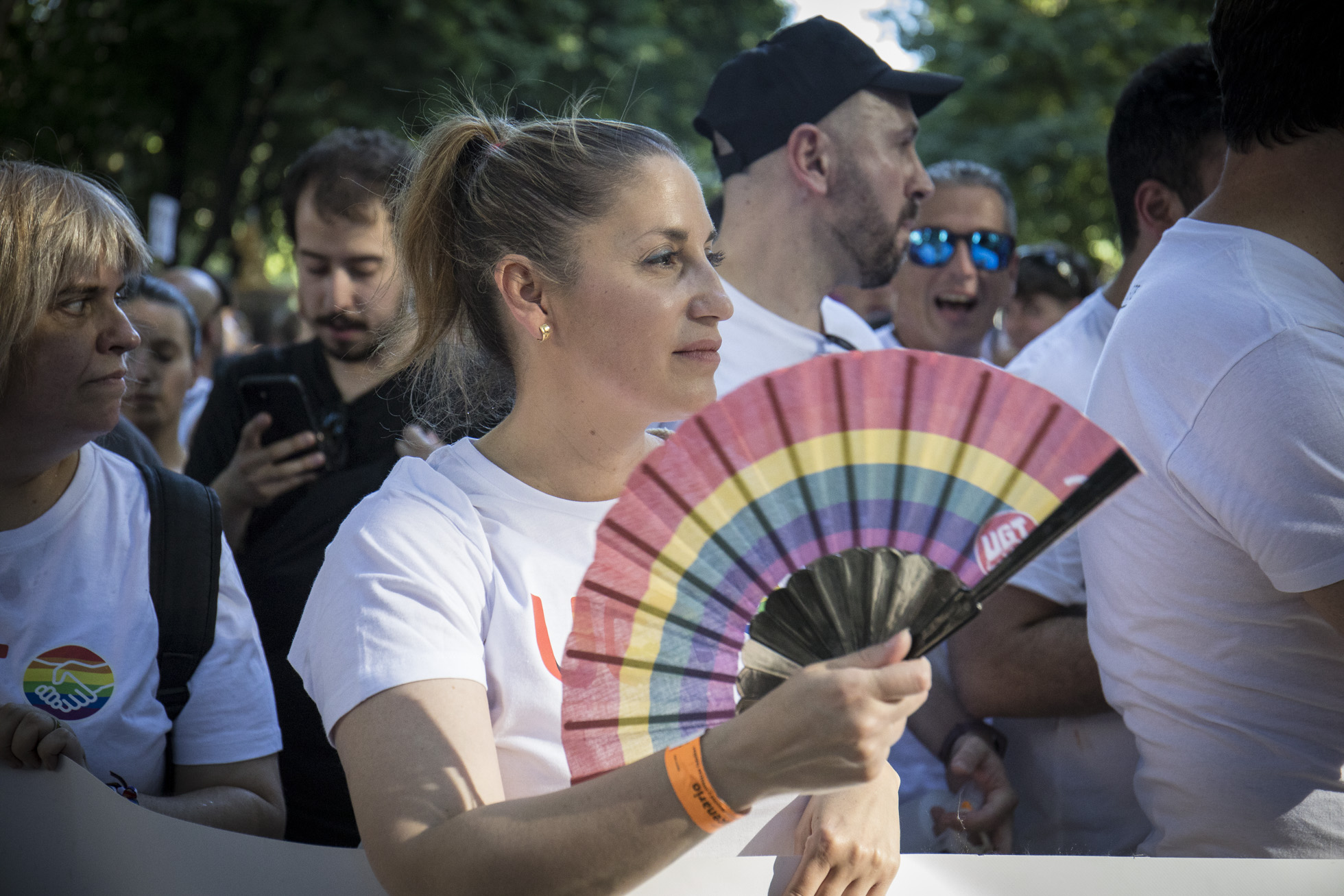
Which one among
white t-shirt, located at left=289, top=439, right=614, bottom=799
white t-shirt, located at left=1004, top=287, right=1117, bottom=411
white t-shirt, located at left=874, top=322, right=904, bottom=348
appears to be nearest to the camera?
white t-shirt, located at left=289, top=439, right=614, bottom=799

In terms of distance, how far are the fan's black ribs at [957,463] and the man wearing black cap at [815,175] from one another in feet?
5.77

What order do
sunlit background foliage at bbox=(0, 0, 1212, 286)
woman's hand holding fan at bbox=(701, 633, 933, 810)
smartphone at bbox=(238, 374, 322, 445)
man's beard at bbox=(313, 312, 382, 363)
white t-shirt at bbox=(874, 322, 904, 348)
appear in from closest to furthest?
woman's hand holding fan at bbox=(701, 633, 933, 810) → smartphone at bbox=(238, 374, 322, 445) → man's beard at bbox=(313, 312, 382, 363) → white t-shirt at bbox=(874, 322, 904, 348) → sunlit background foliage at bbox=(0, 0, 1212, 286)

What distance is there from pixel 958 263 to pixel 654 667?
3.14 meters

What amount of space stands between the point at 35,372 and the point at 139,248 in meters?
0.34

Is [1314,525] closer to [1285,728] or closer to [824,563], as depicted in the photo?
[1285,728]

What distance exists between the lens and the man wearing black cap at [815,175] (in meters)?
3.06

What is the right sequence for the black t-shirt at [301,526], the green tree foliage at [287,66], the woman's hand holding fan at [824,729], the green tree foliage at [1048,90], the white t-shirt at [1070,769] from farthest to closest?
the green tree foliage at [1048,90]
the green tree foliage at [287,66]
the black t-shirt at [301,526]
the white t-shirt at [1070,769]
the woman's hand holding fan at [824,729]

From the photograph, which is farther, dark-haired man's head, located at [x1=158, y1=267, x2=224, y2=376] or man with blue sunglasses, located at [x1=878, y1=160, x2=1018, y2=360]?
dark-haired man's head, located at [x1=158, y1=267, x2=224, y2=376]

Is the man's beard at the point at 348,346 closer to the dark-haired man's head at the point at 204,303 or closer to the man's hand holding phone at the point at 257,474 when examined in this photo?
the man's hand holding phone at the point at 257,474

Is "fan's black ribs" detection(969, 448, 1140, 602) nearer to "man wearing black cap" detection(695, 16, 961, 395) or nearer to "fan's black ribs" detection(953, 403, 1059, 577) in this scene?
"fan's black ribs" detection(953, 403, 1059, 577)

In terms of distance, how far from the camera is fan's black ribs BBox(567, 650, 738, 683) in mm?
1306

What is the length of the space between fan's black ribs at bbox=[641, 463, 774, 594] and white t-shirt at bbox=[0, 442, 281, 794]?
1.10m

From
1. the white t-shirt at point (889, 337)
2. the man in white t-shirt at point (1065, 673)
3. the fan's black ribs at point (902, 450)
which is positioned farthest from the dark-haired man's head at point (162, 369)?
the fan's black ribs at point (902, 450)

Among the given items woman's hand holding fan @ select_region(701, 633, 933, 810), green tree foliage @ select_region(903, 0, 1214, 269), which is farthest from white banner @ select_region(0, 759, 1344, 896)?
green tree foliage @ select_region(903, 0, 1214, 269)
